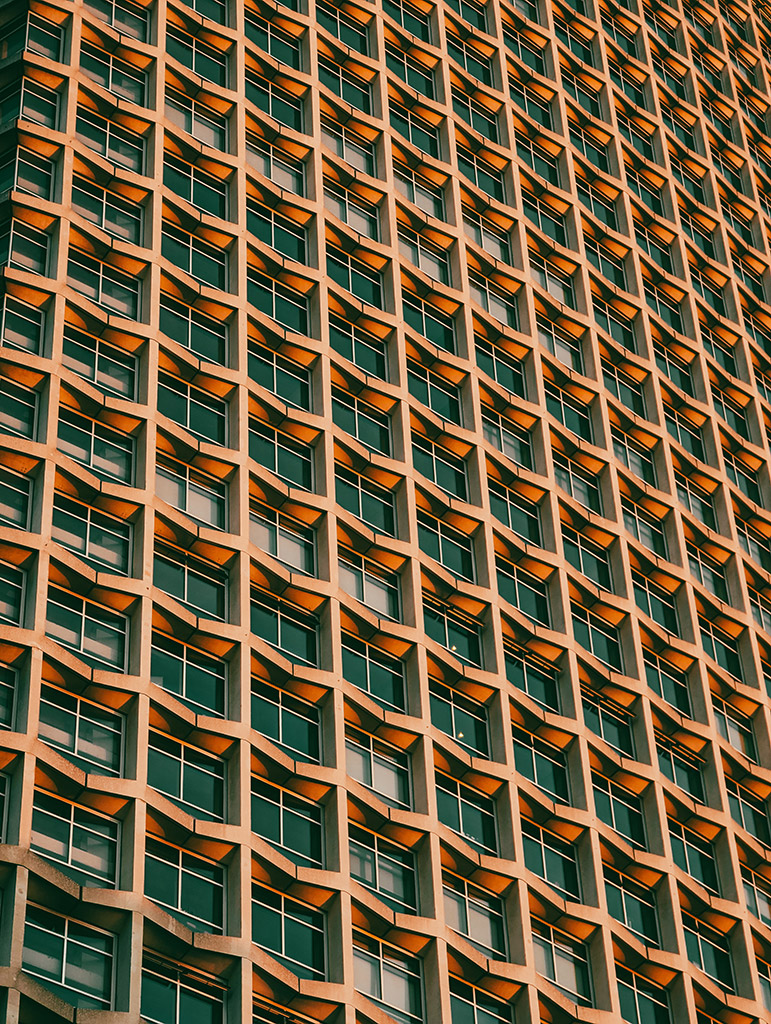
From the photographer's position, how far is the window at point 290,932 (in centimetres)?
5222

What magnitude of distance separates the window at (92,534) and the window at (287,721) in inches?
221

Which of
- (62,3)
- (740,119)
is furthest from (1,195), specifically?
(740,119)

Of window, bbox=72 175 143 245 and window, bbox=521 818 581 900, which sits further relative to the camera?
window, bbox=72 175 143 245

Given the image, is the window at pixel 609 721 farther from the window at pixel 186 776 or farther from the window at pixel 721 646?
the window at pixel 186 776

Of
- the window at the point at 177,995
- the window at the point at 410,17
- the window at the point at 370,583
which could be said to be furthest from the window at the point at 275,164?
the window at the point at 177,995

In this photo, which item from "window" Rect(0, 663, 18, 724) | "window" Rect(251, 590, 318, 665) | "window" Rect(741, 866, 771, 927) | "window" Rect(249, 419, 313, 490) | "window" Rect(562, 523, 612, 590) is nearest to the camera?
"window" Rect(0, 663, 18, 724)

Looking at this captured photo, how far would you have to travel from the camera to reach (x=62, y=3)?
65.4 metres

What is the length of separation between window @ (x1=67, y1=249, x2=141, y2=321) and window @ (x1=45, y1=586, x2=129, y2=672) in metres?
11.4

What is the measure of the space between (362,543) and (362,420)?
5681 mm

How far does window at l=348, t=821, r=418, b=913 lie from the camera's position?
56.0 m

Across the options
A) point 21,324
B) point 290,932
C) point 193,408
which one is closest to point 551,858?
point 290,932

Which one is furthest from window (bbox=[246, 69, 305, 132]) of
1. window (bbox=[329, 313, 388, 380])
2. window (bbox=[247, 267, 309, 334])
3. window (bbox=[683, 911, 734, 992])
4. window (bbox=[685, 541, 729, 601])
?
window (bbox=[683, 911, 734, 992])

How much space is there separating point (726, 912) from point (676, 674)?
10.1 meters

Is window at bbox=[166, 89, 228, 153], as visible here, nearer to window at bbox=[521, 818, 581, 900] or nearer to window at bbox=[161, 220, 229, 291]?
window at bbox=[161, 220, 229, 291]
